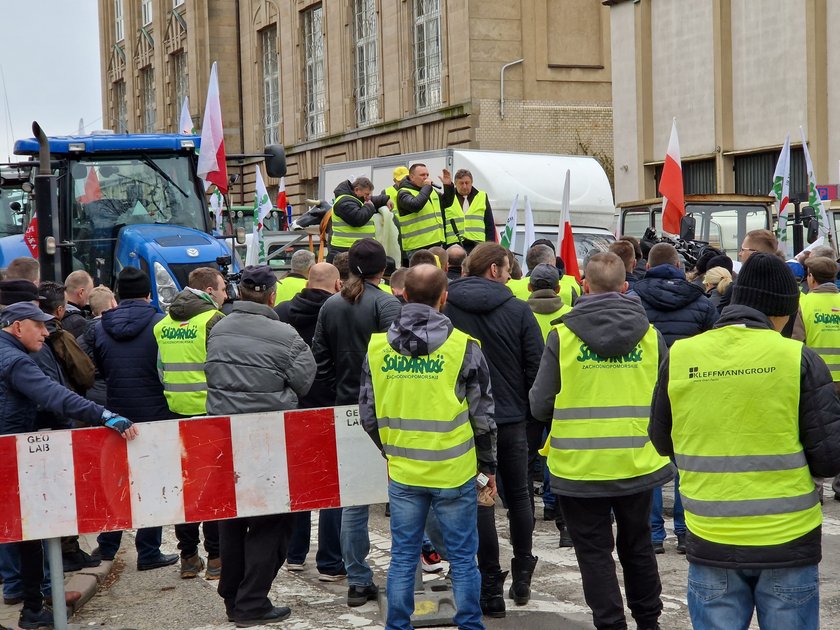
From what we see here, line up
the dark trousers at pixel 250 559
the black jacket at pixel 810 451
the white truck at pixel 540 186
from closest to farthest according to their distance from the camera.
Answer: the black jacket at pixel 810 451 < the dark trousers at pixel 250 559 < the white truck at pixel 540 186

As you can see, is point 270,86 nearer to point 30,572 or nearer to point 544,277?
point 544,277

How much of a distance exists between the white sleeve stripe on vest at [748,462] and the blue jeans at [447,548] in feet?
5.66

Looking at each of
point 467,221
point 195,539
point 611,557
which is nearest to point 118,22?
point 467,221

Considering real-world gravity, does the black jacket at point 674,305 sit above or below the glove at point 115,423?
above

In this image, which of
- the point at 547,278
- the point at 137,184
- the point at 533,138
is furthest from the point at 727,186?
the point at 547,278

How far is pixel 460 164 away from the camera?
18.7 meters

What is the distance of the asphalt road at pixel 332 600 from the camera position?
670cm

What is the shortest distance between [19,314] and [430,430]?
2.44 metres

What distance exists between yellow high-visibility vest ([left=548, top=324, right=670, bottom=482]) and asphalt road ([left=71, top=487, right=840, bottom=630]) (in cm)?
112

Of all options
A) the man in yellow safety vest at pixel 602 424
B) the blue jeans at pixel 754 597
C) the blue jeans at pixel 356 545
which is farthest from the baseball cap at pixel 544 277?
the blue jeans at pixel 754 597

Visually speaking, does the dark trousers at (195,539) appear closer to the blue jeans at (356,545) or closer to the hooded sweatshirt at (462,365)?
the blue jeans at (356,545)

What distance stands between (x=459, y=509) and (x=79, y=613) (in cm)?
269

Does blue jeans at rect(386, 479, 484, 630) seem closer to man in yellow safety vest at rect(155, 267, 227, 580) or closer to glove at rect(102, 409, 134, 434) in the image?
glove at rect(102, 409, 134, 434)

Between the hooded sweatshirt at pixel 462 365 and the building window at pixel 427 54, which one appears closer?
Answer: the hooded sweatshirt at pixel 462 365
